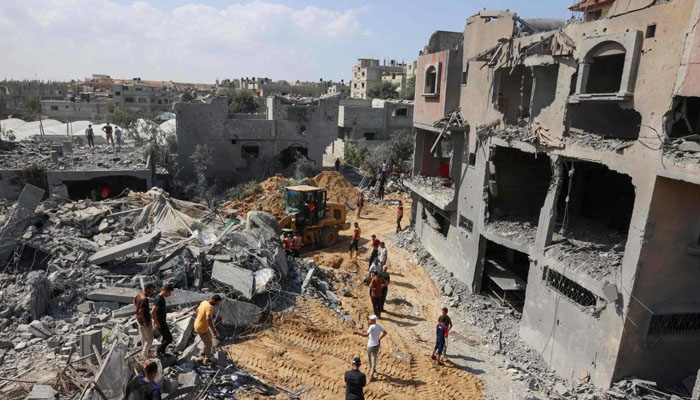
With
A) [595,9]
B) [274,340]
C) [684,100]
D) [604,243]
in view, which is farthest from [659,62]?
[595,9]

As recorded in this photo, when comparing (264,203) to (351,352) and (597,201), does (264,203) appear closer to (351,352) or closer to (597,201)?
(351,352)

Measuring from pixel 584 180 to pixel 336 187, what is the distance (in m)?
15.0

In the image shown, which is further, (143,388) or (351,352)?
(351,352)

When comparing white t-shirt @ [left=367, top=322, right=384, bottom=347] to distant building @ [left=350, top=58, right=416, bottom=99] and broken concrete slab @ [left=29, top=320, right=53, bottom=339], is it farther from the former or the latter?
distant building @ [left=350, top=58, right=416, bottom=99]

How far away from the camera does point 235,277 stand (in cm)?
1186

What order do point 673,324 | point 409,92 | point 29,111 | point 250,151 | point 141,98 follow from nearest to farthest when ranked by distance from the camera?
point 673,324
point 250,151
point 29,111
point 409,92
point 141,98

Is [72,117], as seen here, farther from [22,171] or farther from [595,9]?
[595,9]

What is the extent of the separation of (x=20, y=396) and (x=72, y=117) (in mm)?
60480

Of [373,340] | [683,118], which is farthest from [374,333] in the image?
[683,118]

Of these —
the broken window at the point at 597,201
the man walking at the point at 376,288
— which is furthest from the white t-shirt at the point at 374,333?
the broken window at the point at 597,201

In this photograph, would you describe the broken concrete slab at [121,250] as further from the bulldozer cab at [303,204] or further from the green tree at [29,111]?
the green tree at [29,111]

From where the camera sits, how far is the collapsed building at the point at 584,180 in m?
8.80

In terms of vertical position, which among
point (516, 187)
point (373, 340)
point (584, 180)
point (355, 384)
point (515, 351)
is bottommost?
point (515, 351)

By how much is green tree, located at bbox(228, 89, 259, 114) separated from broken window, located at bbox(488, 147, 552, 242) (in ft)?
143
